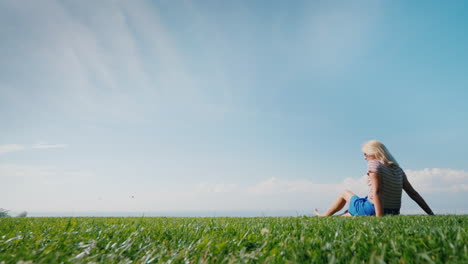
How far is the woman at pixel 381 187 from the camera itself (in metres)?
6.12

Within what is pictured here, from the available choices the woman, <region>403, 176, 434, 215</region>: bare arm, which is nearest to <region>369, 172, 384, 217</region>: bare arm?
the woman

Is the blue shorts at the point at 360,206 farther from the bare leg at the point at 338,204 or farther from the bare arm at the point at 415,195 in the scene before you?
the bare arm at the point at 415,195

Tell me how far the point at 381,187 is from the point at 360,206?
3.34ft

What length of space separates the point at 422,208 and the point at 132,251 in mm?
6858

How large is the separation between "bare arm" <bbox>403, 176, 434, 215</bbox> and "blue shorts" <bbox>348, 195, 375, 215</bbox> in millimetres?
1092

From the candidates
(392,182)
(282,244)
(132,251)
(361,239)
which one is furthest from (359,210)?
(132,251)

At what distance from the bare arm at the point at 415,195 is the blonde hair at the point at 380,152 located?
773mm

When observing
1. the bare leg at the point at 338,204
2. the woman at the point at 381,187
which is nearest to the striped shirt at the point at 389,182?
the woman at the point at 381,187

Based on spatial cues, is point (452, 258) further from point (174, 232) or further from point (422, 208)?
point (422, 208)

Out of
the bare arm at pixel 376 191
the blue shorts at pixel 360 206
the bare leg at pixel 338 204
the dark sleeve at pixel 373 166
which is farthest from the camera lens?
the bare leg at pixel 338 204

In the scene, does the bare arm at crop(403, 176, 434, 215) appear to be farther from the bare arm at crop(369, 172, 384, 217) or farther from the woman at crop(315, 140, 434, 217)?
the bare arm at crop(369, 172, 384, 217)

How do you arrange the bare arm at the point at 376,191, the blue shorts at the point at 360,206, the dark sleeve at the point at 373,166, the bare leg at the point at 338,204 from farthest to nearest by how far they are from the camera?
the bare leg at the point at 338,204 < the blue shorts at the point at 360,206 < the dark sleeve at the point at 373,166 < the bare arm at the point at 376,191

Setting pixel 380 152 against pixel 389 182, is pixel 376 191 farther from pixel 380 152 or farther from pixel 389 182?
pixel 380 152

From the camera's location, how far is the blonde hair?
6609 millimetres
